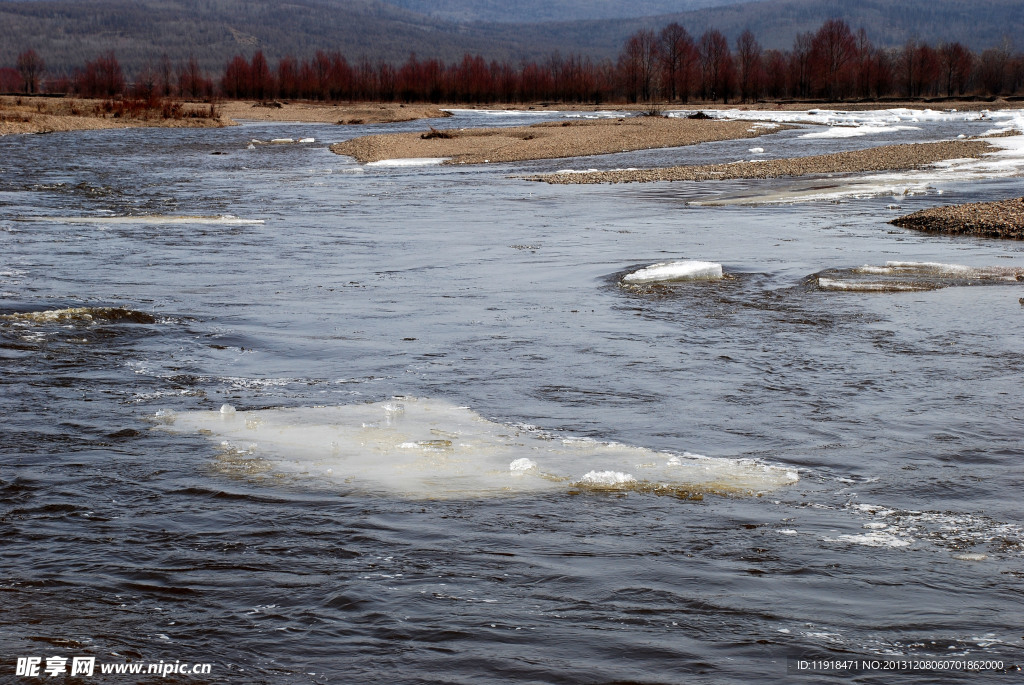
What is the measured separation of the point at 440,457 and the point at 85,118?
77.2 meters

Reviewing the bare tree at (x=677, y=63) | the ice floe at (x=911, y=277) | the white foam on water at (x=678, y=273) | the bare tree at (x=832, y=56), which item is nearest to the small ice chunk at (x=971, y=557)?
the ice floe at (x=911, y=277)

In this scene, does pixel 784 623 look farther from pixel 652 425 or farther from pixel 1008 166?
pixel 1008 166

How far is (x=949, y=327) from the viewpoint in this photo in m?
11.7

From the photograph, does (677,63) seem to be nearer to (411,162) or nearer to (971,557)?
(411,162)

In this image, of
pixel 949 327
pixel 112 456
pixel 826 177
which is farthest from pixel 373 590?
pixel 826 177

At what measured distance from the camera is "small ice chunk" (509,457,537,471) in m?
7.26

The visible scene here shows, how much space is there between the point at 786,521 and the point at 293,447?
3677 millimetres

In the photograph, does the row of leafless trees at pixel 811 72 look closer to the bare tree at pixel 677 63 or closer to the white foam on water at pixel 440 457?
the bare tree at pixel 677 63

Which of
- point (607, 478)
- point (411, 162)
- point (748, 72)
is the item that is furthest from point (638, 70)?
point (607, 478)

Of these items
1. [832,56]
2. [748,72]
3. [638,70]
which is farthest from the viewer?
[638,70]

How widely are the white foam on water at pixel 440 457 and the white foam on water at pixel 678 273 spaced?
6.53 m

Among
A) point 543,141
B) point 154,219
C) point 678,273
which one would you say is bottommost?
point 678,273

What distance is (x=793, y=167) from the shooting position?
111 feet

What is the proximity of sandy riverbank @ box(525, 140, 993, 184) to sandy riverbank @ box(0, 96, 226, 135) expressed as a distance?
145 feet
